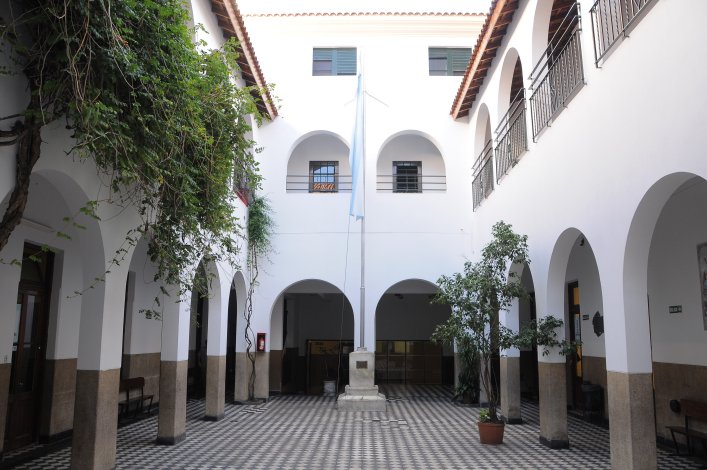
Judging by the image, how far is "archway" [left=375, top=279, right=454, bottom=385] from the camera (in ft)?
62.1

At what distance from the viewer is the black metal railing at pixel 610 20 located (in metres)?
6.04

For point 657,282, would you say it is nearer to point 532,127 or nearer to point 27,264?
point 532,127

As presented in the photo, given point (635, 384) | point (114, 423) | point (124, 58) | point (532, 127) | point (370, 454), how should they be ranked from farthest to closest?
point (532, 127)
point (370, 454)
point (114, 423)
point (635, 384)
point (124, 58)

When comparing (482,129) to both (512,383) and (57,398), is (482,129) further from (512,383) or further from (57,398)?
(57,398)

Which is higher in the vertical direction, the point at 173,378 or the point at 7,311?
the point at 7,311

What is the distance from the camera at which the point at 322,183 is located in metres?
A: 16.3

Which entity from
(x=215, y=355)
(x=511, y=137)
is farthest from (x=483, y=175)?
(x=215, y=355)

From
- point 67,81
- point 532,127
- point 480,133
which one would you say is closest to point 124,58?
point 67,81

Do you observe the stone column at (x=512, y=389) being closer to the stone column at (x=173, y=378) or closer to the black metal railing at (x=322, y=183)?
the stone column at (x=173, y=378)

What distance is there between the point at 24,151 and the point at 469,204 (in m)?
11.6

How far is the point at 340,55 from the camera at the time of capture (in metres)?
15.9

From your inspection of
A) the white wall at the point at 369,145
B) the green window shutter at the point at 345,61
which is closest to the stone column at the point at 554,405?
the white wall at the point at 369,145

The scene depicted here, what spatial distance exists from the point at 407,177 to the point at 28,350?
10257mm

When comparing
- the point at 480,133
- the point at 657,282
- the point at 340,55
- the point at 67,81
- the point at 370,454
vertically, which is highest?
the point at 340,55
